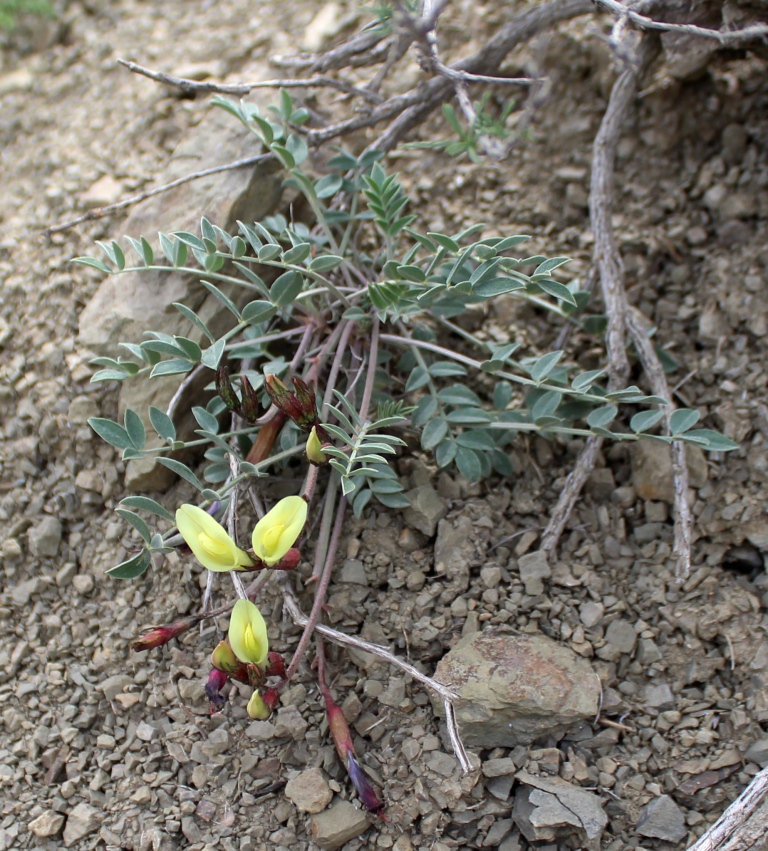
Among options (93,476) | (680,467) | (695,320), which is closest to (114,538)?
(93,476)

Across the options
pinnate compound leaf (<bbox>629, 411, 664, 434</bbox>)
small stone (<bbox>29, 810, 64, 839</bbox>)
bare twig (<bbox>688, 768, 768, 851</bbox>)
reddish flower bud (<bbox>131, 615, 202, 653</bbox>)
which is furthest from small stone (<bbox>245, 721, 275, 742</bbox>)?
pinnate compound leaf (<bbox>629, 411, 664, 434</bbox>)

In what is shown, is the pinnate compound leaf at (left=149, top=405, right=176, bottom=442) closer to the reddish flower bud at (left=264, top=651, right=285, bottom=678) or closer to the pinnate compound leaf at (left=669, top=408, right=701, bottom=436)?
the reddish flower bud at (left=264, top=651, right=285, bottom=678)

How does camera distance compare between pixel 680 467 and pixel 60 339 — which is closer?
pixel 680 467

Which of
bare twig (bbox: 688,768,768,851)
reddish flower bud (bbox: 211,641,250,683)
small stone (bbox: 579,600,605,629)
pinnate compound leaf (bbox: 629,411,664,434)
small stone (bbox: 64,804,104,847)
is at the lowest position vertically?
bare twig (bbox: 688,768,768,851)

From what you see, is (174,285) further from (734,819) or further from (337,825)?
(734,819)

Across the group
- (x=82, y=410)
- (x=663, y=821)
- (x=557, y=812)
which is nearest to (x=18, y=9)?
(x=82, y=410)

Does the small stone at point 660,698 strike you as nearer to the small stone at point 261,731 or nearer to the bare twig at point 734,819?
the bare twig at point 734,819

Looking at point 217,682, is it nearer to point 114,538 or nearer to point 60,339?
point 114,538
